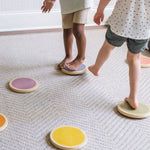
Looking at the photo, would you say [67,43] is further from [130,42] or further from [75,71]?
[130,42]

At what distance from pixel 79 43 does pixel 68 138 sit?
63 cm

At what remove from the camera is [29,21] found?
2088 mm

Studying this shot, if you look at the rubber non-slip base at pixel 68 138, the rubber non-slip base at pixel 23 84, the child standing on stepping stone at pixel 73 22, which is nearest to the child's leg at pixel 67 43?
the child standing on stepping stone at pixel 73 22

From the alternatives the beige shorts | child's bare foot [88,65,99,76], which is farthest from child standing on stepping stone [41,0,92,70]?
child's bare foot [88,65,99,76]

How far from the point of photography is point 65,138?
1.00 meters

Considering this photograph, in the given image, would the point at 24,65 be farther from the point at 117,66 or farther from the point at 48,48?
the point at 117,66

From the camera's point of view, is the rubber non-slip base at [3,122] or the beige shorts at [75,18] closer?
the rubber non-slip base at [3,122]

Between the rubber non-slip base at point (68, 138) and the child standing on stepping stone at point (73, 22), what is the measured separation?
52 cm

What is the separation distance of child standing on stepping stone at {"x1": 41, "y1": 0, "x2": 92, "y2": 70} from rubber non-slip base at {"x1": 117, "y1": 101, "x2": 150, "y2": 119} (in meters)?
0.40

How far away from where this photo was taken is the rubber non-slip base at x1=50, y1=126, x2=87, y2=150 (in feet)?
3.16

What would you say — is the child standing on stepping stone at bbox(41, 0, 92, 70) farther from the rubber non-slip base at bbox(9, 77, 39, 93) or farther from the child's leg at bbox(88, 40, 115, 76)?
the rubber non-slip base at bbox(9, 77, 39, 93)

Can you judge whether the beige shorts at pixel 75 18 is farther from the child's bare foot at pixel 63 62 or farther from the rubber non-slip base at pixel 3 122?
the rubber non-slip base at pixel 3 122

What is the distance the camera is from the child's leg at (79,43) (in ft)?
4.67

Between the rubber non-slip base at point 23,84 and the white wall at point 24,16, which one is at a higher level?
the white wall at point 24,16
